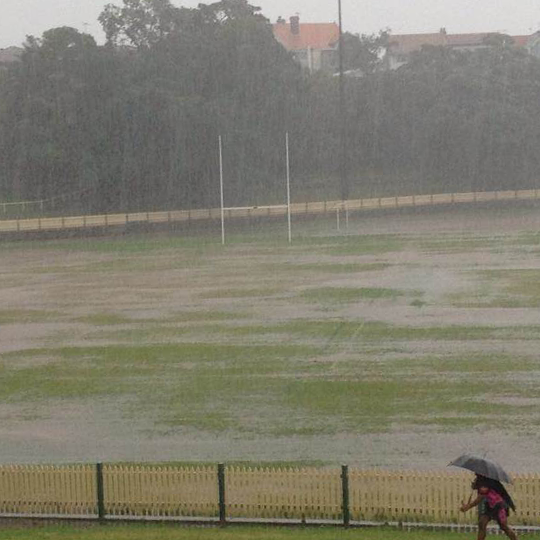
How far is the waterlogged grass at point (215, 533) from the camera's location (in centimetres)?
1345

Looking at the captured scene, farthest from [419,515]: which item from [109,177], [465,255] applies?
[109,177]

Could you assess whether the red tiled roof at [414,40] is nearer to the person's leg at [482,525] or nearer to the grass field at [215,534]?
the grass field at [215,534]

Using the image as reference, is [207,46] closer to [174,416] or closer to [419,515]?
[174,416]

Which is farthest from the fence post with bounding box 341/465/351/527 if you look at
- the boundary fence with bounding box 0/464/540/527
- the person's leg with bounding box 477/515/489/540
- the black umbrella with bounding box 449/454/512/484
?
the black umbrella with bounding box 449/454/512/484

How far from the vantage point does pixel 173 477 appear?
48.5 feet

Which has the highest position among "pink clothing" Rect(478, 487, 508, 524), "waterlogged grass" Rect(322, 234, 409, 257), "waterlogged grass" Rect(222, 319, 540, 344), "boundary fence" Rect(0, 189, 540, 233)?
"pink clothing" Rect(478, 487, 508, 524)

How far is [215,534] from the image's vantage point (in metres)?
13.7

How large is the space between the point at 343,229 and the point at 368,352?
3850 centimetres

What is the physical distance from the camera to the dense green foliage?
2906 inches

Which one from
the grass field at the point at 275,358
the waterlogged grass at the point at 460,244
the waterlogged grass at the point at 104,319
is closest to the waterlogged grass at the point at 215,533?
the grass field at the point at 275,358

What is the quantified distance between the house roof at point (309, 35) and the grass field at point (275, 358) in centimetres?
10547

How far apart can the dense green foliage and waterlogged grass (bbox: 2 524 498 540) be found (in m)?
59.7

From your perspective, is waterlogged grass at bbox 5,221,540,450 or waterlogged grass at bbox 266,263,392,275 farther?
waterlogged grass at bbox 266,263,392,275

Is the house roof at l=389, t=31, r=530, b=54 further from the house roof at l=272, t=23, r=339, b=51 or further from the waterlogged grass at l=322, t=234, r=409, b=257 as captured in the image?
the waterlogged grass at l=322, t=234, r=409, b=257
